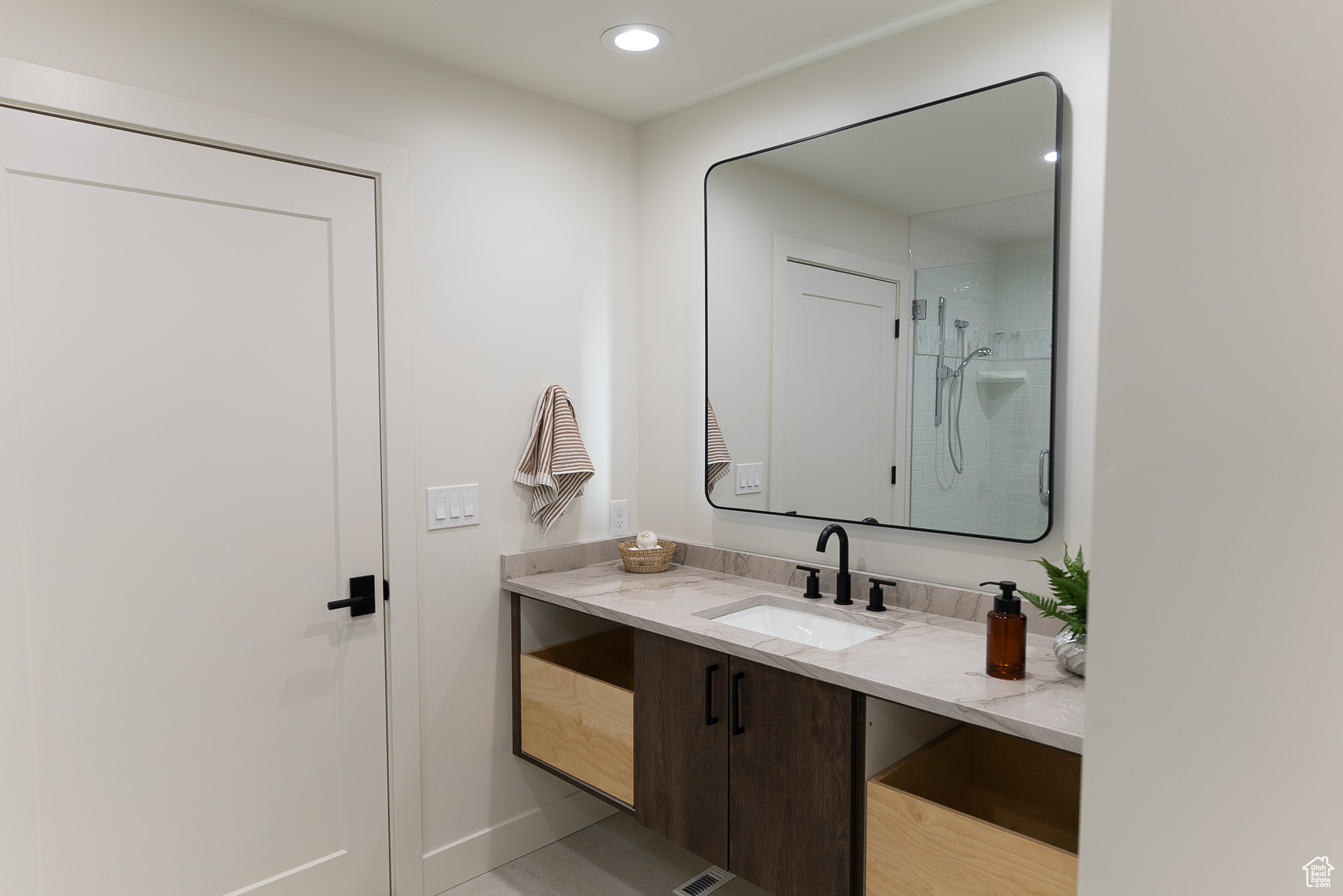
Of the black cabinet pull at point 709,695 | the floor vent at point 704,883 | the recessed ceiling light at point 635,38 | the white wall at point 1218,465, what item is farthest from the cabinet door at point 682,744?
the recessed ceiling light at point 635,38

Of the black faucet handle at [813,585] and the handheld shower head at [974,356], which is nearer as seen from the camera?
the handheld shower head at [974,356]

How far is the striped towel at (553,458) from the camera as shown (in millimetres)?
2424

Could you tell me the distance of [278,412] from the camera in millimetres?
1974

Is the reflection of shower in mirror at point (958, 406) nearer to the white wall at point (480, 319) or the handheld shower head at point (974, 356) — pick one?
the handheld shower head at point (974, 356)

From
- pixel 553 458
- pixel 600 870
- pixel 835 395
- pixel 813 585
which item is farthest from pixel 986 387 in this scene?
pixel 600 870

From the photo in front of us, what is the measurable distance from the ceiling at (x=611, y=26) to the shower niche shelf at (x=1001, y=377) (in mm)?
893

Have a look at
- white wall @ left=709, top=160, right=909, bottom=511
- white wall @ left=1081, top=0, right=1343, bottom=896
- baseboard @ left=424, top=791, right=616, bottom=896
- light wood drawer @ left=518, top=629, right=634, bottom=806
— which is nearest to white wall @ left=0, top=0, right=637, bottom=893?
baseboard @ left=424, top=791, right=616, bottom=896

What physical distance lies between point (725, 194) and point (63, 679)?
7.05ft

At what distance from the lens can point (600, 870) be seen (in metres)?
2.41

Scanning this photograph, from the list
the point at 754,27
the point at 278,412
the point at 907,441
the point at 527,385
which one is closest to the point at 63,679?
the point at 278,412

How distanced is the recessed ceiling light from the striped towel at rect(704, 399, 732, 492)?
1050mm

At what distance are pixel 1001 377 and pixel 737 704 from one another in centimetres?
100
